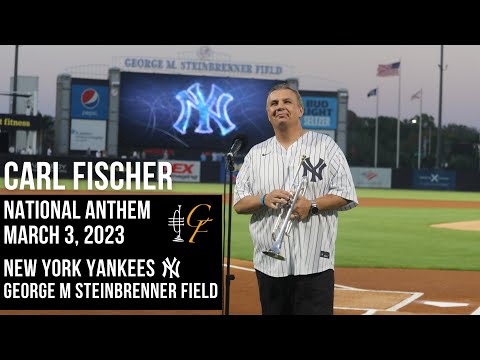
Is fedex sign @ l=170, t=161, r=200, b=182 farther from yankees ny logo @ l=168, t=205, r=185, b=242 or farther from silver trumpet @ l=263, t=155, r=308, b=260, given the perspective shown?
silver trumpet @ l=263, t=155, r=308, b=260

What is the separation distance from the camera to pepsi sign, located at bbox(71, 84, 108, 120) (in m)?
60.2

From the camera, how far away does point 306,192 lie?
4672 mm

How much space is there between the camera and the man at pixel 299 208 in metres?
4.64

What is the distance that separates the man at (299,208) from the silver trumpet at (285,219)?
14 mm

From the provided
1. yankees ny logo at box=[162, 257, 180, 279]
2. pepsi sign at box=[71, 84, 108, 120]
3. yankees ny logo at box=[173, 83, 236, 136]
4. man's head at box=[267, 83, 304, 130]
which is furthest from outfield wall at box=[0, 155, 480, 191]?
man's head at box=[267, 83, 304, 130]

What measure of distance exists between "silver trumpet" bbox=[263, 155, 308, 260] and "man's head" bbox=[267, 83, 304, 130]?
25 cm

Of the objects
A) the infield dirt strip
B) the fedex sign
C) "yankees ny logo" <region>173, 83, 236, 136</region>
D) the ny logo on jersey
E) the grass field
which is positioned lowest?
the infield dirt strip

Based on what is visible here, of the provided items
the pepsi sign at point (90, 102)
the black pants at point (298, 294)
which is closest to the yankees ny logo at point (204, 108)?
the pepsi sign at point (90, 102)

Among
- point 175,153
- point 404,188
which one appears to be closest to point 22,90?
point 175,153

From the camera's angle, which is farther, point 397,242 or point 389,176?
point 389,176

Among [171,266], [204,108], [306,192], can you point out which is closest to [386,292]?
[171,266]

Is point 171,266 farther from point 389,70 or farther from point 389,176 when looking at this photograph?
point 389,70

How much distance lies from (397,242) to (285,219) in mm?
13659
